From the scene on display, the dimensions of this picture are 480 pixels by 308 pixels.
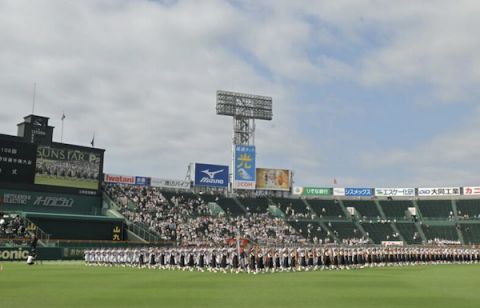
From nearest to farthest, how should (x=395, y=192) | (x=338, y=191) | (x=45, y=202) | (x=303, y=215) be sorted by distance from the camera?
(x=45, y=202) < (x=303, y=215) < (x=395, y=192) < (x=338, y=191)

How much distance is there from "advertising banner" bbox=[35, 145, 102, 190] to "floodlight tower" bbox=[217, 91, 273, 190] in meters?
27.3

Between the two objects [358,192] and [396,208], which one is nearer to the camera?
[396,208]

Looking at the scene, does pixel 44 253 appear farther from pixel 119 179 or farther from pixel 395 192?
pixel 395 192

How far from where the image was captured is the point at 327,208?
90438mm

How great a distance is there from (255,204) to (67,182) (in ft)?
110

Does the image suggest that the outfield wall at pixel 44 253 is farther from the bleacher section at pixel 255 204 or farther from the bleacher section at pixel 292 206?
the bleacher section at pixel 292 206

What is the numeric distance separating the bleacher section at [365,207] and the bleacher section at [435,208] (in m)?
7.45

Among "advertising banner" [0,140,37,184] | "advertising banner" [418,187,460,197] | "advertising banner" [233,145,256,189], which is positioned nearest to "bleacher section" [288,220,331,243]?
"advertising banner" [233,145,256,189]

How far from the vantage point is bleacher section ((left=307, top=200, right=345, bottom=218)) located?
8819 centimetres

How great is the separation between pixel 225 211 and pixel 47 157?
3009cm

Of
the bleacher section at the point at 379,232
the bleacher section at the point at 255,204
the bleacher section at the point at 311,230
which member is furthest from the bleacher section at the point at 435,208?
the bleacher section at the point at 255,204

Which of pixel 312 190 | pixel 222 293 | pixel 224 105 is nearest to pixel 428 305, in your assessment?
pixel 222 293

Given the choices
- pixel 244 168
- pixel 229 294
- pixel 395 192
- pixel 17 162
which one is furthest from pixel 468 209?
pixel 229 294

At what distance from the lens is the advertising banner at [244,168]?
275 ft
